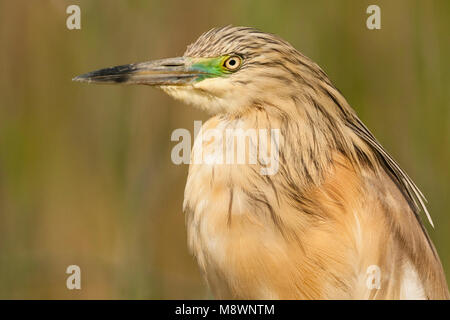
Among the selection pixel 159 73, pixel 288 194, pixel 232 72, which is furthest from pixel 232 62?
pixel 288 194

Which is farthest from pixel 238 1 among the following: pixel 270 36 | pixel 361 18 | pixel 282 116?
pixel 282 116

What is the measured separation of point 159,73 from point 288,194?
0.44m

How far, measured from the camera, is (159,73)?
1.69 metres

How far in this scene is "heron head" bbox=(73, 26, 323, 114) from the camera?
1.62 m

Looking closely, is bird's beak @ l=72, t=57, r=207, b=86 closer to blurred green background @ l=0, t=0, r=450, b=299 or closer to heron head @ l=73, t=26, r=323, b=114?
heron head @ l=73, t=26, r=323, b=114

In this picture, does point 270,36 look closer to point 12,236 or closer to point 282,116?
point 282,116

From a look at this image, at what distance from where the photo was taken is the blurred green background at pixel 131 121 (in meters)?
2.41

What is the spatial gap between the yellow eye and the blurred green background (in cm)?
71

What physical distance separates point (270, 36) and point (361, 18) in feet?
3.53

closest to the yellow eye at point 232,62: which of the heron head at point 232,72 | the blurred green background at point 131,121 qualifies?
the heron head at point 232,72

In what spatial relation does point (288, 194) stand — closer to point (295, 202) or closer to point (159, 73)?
point (295, 202)

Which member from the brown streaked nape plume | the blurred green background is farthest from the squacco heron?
the blurred green background

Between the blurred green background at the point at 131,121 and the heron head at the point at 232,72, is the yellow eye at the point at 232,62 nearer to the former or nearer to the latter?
the heron head at the point at 232,72
